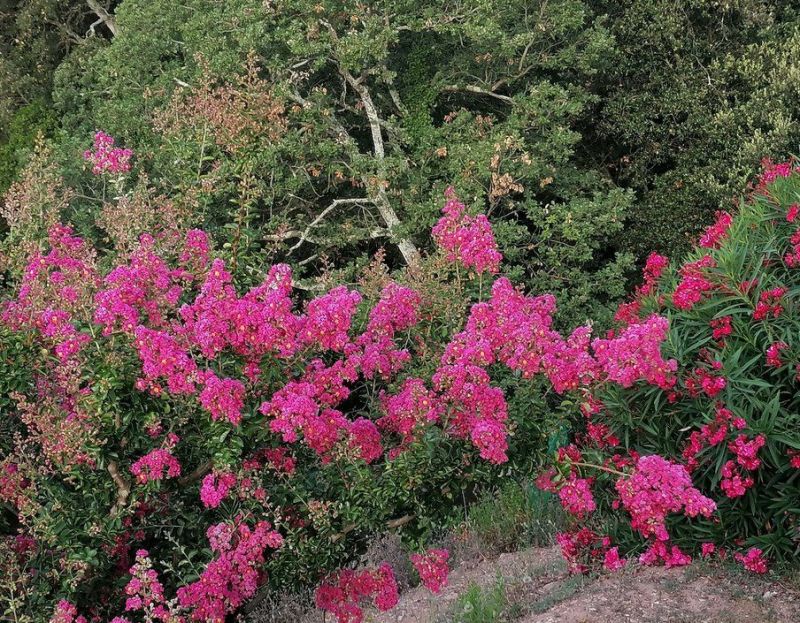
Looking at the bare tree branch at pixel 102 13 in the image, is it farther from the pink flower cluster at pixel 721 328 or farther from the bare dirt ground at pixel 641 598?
the pink flower cluster at pixel 721 328

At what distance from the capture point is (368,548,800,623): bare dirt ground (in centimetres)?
466

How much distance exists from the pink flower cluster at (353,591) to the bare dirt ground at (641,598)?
724mm

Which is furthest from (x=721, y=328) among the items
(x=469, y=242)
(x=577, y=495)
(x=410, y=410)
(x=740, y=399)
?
(x=410, y=410)

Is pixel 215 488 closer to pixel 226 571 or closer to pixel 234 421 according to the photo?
pixel 226 571

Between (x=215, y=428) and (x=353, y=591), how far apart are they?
4.28ft

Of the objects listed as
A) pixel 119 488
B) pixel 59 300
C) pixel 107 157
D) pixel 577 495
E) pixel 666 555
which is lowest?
pixel 666 555

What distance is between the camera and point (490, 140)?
476 inches

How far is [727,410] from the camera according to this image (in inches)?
178

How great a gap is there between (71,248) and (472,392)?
7.89 ft

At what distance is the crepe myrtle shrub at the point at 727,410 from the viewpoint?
4512 millimetres

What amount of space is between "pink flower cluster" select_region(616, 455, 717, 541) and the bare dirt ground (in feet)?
3.21

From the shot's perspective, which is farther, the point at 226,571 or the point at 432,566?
the point at 432,566

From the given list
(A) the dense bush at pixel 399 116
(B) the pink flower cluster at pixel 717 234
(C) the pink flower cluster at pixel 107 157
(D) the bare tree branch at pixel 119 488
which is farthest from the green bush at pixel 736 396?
(A) the dense bush at pixel 399 116

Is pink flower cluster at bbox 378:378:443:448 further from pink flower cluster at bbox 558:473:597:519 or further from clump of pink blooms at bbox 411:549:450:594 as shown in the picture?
pink flower cluster at bbox 558:473:597:519
